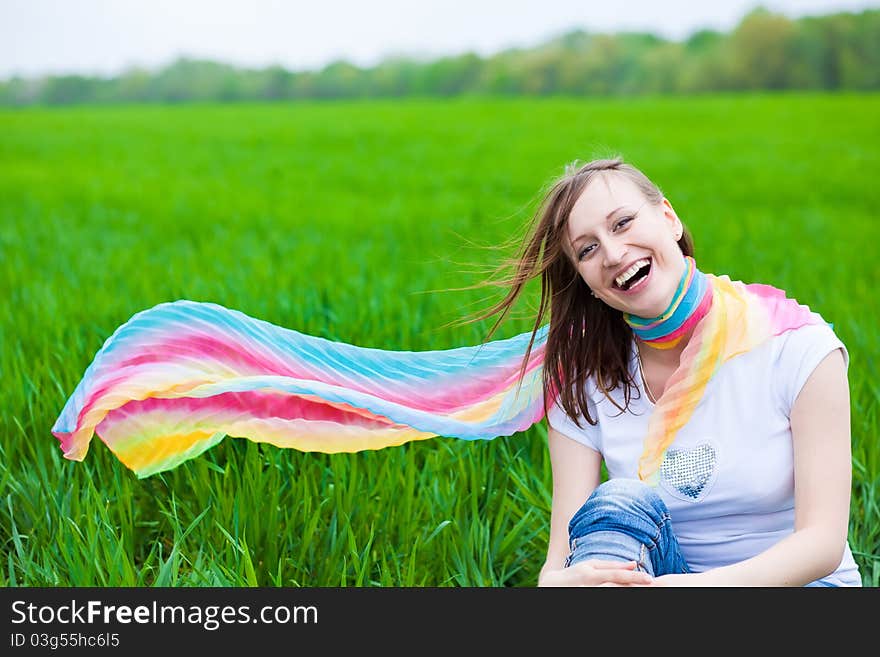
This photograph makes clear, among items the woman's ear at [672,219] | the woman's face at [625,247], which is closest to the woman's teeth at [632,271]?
the woman's face at [625,247]

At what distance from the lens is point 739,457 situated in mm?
1853

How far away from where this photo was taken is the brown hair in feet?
6.44

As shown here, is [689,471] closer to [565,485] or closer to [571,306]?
[565,485]

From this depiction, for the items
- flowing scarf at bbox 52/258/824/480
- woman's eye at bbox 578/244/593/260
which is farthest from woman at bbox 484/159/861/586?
flowing scarf at bbox 52/258/824/480

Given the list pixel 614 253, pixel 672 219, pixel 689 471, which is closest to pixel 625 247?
pixel 614 253

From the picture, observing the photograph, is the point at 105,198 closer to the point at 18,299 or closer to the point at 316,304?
the point at 18,299

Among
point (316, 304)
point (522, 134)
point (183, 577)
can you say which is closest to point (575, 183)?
point (183, 577)

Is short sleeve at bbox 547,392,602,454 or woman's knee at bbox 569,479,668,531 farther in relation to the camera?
short sleeve at bbox 547,392,602,454

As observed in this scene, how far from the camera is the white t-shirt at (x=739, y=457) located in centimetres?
182

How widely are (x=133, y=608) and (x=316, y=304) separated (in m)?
1.96

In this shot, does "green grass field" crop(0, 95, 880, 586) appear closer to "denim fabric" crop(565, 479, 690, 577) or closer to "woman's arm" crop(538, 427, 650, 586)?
"woman's arm" crop(538, 427, 650, 586)

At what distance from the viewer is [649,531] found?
1.73 m

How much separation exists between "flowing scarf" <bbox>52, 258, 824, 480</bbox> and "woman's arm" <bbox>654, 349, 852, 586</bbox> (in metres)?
0.69

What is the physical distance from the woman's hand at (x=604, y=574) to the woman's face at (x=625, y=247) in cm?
49
